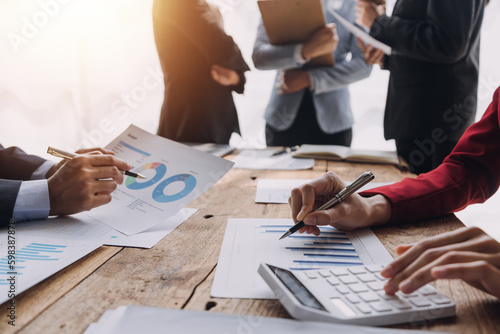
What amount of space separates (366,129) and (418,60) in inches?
63.1

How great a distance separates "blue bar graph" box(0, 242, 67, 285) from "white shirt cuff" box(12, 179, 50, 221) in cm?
15

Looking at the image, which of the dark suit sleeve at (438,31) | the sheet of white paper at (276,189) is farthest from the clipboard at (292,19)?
the sheet of white paper at (276,189)

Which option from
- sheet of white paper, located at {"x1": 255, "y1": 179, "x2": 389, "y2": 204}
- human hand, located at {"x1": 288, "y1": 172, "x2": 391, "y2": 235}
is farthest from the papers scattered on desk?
sheet of white paper, located at {"x1": 255, "y1": 179, "x2": 389, "y2": 204}

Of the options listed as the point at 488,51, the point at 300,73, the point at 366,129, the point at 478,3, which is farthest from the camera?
the point at 366,129

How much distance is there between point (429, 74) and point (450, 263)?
4.20 ft

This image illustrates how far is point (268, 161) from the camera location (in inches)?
58.2

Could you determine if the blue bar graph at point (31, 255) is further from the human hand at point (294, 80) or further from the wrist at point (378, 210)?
the human hand at point (294, 80)

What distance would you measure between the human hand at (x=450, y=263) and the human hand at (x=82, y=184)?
0.57m

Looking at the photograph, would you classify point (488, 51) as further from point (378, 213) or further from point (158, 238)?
point (158, 238)

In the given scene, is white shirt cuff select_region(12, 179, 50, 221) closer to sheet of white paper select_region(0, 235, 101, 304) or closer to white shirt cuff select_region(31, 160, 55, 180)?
sheet of white paper select_region(0, 235, 101, 304)

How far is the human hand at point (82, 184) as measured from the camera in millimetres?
803

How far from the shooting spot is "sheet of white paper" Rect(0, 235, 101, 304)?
517 mm

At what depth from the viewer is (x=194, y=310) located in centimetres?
46

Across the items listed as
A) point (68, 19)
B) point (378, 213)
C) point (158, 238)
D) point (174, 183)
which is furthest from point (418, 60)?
point (68, 19)
